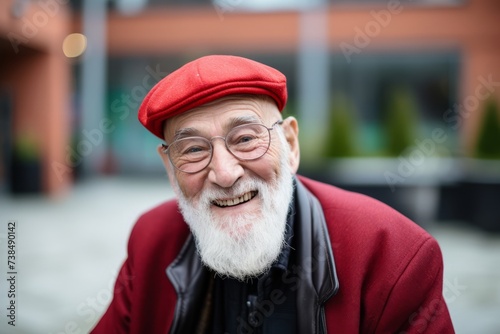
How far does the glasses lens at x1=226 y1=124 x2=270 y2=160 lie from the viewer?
1806 millimetres

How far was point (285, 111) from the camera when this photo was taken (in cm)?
1390

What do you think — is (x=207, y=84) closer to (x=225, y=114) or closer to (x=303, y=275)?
(x=225, y=114)

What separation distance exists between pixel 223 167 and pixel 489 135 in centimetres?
812

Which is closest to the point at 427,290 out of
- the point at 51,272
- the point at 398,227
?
the point at 398,227

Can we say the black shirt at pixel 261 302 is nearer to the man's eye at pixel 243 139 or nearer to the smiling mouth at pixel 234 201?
the smiling mouth at pixel 234 201

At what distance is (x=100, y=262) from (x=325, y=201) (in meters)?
5.33

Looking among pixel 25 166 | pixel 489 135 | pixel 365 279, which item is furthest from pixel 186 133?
pixel 25 166

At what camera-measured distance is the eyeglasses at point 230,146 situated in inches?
71.1

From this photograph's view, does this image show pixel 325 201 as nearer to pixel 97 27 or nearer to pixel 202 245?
pixel 202 245

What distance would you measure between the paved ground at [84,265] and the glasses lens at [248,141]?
98.9 inches

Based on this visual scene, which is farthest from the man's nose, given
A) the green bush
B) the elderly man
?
the green bush

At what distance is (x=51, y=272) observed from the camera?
624 centimetres

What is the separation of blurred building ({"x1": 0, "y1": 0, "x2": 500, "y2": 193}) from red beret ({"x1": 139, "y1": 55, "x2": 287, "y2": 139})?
41.6ft

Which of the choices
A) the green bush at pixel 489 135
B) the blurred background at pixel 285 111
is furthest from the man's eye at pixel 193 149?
the green bush at pixel 489 135
